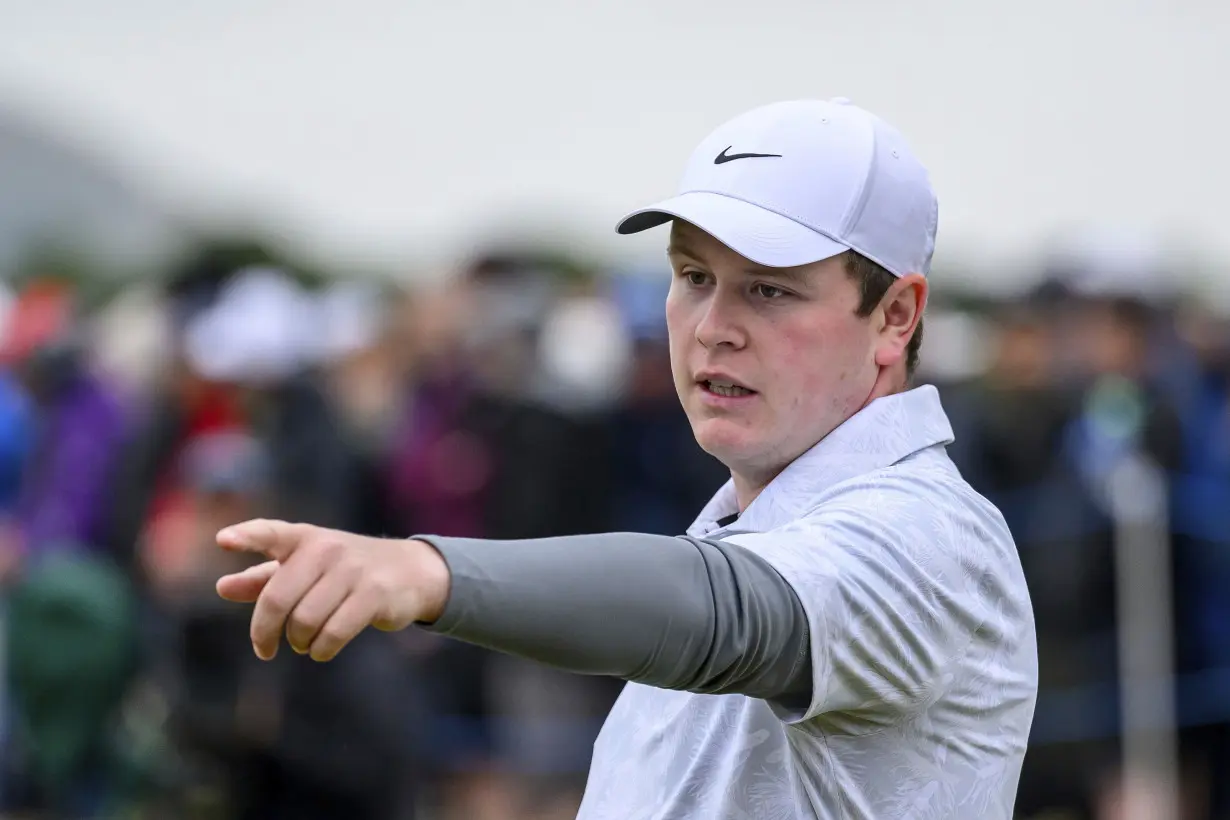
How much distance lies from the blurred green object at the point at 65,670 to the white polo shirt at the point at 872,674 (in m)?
5.36

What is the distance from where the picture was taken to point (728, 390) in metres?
2.49

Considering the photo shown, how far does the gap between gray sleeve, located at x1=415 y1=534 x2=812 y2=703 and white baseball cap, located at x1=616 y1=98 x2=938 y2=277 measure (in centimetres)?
54

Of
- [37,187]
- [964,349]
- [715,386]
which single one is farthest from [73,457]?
[37,187]

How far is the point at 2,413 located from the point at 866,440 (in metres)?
6.93

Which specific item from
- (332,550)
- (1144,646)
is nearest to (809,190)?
(332,550)

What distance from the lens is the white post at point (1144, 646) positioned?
724 cm

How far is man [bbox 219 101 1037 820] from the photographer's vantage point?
1.86 meters

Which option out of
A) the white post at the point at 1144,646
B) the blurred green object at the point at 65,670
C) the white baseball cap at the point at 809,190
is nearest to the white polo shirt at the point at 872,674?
the white baseball cap at the point at 809,190

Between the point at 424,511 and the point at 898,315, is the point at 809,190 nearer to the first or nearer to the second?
the point at 898,315

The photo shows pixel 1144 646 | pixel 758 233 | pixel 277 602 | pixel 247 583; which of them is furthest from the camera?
pixel 1144 646

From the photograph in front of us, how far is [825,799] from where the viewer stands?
2.23m

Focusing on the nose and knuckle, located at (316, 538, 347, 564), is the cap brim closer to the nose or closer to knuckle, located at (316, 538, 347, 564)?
the nose

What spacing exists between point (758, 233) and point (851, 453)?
1.09 ft

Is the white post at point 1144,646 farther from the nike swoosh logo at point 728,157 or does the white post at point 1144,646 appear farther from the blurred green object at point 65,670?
the nike swoosh logo at point 728,157
